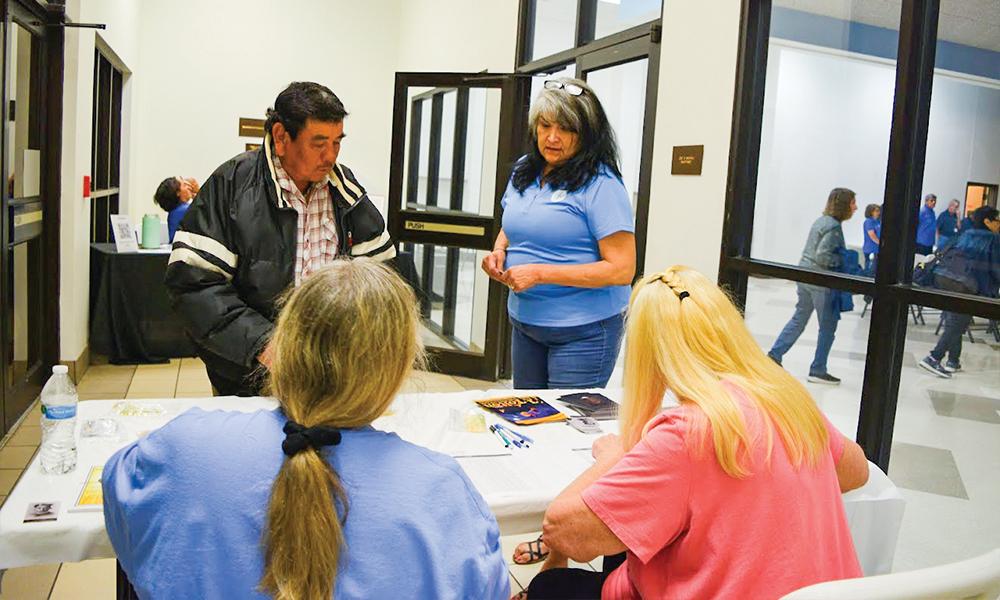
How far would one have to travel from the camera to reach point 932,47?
2.73 metres

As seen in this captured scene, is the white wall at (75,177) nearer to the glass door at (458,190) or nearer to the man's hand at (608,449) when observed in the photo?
the glass door at (458,190)

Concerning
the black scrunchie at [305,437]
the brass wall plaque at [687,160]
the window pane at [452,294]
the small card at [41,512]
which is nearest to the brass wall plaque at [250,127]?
the window pane at [452,294]

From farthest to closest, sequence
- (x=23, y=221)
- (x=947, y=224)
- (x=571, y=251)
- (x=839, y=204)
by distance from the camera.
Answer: (x=23, y=221) → (x=839, y=204) → (x=571, y=251) → (x=947, y=224)

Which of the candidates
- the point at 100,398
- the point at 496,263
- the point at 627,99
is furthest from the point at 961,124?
the point at 100,398

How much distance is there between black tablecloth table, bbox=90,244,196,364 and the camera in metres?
5.68

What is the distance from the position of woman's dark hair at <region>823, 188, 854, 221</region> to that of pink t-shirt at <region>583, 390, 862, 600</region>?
6.36ft

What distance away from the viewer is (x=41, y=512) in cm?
146

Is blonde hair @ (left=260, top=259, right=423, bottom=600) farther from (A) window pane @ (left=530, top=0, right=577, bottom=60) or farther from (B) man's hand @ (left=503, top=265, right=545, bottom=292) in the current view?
(A) window pane @ (left=530, top=0, right=577, bottom=60)

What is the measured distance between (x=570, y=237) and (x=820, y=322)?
3.71ft

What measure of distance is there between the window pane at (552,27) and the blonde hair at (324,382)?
A: 417 centimetres

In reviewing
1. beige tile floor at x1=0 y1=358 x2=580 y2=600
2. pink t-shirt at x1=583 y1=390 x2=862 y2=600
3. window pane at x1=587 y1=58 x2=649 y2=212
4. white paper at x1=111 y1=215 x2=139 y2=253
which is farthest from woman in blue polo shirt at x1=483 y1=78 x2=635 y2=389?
white paper at x1=111 y1=215 x2=139 y2=253

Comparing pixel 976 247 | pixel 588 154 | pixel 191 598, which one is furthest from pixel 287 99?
pixel 976 247

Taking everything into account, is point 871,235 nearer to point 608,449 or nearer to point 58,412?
point 608,449

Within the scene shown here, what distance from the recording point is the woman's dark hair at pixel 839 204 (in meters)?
3.08
